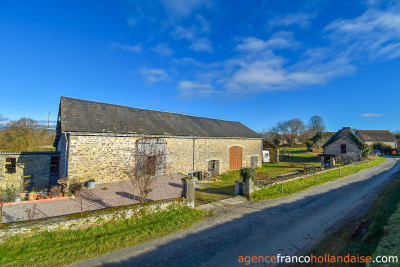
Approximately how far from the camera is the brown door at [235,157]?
21.6 meters

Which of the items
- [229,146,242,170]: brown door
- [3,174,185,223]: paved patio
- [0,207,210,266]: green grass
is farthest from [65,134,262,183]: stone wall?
[0,207,210,266]: green grass

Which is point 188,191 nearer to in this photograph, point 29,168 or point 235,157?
point 29,168

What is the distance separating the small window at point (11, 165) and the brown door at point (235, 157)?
18526 millimetres

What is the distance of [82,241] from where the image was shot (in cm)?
601

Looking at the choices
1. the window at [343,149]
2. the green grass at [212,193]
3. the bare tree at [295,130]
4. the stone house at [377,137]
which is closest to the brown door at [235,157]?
the green grass at [212,193]

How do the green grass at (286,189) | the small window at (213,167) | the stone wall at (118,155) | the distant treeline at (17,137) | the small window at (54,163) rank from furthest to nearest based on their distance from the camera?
the distant treeline at (17,137) → the small window at (213,167) → the small window at (54,163) → the stone wall at (118,155) → the green grass at (286,189)

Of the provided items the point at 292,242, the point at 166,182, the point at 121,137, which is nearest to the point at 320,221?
the point at 292,242

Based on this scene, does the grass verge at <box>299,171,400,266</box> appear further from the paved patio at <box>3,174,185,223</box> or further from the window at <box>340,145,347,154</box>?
the window at <box>340,145,347,154</box>

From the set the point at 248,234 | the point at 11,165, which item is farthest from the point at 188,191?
the point at 11,165

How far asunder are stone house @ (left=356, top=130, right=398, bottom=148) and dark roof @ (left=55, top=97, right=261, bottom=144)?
4676cm

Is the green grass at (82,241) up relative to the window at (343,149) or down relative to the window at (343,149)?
down

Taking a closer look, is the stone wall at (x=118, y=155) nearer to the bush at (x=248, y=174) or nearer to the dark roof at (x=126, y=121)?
the dark roof at (x=126, y=121)

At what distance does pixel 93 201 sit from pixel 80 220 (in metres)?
3.39

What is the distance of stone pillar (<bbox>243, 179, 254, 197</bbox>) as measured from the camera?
11344mm
